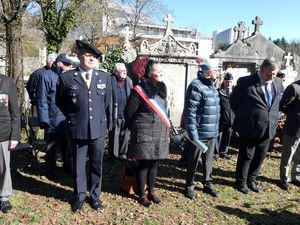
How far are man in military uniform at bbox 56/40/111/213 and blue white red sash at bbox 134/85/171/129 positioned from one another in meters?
0.39

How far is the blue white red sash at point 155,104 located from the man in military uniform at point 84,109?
39 cm

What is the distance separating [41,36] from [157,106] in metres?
18.2

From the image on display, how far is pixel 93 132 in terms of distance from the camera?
4141 mm

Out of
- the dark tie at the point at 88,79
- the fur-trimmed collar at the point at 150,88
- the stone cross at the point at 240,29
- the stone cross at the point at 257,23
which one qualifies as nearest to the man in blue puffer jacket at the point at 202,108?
the fur-trimmed collar at the point at 150,88

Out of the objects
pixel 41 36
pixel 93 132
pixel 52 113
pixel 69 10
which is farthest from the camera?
pixel 41 36

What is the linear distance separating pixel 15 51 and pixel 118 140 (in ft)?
13.4

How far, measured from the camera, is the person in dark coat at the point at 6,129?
4055mm

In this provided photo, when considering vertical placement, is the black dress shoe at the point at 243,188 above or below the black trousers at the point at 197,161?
below

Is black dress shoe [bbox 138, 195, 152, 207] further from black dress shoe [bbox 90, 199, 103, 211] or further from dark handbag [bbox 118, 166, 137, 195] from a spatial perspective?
black dress shoe [bbox 90, 199, 103, 211]

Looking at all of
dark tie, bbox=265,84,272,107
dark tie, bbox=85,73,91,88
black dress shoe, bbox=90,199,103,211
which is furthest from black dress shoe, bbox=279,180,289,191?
dark tie, bbox=85,73,91,88

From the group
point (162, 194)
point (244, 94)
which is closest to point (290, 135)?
point (244, 94)

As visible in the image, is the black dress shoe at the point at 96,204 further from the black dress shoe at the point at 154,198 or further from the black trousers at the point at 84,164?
the black dress shoe at the point at 154,198

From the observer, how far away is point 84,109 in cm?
410

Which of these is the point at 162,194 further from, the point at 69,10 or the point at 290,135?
the point at 69,10
